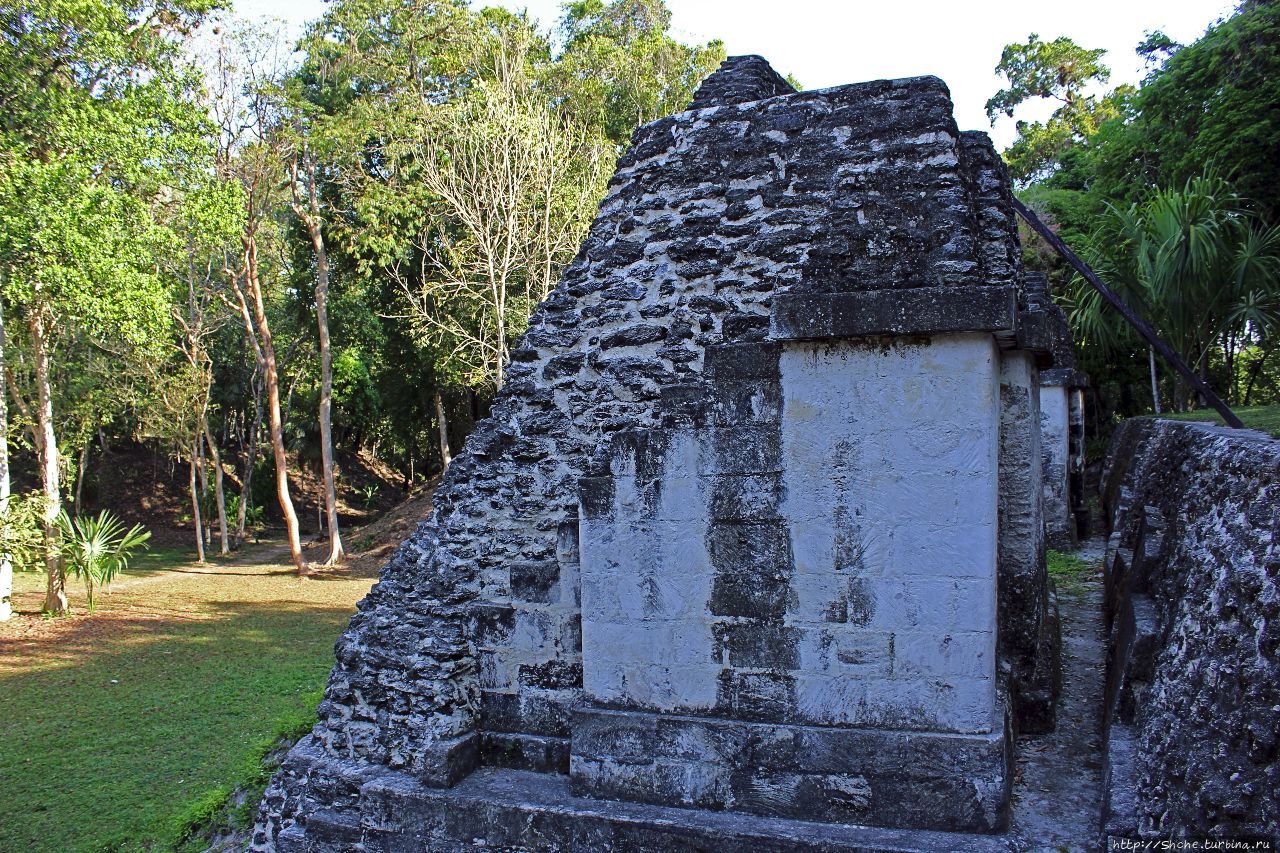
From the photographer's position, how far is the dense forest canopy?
12883 mm

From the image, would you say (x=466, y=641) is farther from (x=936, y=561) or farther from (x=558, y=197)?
(x=558, y=197)

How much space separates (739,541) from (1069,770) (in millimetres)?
1961

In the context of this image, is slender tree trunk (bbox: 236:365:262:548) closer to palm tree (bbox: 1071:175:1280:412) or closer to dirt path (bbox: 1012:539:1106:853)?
palm tree (bbox: 1071:175:1280:412)

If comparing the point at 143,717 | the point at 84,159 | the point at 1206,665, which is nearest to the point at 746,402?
the point at 1206,665

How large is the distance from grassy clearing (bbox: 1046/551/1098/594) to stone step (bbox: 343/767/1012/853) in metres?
5.19

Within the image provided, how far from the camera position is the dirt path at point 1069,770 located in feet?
11.6

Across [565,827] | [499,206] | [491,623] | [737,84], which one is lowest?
[565,827]

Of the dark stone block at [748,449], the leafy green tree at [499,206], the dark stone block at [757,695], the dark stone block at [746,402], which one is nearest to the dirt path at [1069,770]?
the dark stone block at [757,695]

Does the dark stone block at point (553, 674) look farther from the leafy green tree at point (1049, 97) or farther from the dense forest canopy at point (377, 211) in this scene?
the leafy green tree at point (1049, 97)

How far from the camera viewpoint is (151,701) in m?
10.4

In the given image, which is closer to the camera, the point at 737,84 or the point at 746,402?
the point at 746,402

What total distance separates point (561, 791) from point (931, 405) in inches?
101

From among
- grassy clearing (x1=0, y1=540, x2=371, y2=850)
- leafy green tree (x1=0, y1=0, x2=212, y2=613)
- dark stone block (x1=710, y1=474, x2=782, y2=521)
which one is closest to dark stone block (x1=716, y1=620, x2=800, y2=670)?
dark stone block (x1=710, y1=474, x2=782, y2=521)

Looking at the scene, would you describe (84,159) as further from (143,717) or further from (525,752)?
(525,752)
